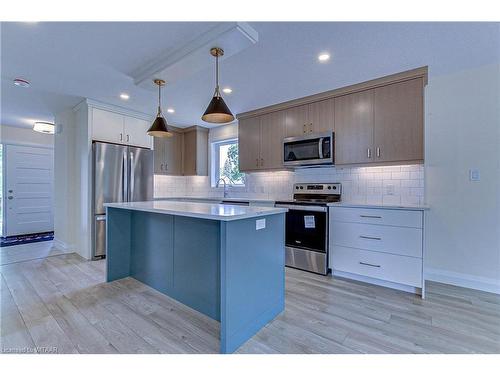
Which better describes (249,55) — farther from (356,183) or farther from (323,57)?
(356,183)

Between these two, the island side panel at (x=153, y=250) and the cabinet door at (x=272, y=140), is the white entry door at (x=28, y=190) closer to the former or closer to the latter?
the island side panel at (x=153, y=250)

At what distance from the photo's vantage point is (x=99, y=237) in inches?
145

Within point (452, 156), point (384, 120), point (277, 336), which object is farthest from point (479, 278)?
point (277, 336)

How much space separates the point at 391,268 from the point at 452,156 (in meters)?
1.49

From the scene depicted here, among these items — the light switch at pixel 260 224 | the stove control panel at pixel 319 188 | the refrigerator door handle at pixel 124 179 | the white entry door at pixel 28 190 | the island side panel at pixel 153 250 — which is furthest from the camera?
the white entry door at pixel 28 190

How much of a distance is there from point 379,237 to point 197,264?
6.45ft

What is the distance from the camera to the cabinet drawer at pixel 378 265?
250cm

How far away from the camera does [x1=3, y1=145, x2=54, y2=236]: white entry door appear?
5168 millimetres

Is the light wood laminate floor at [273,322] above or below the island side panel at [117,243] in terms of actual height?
below

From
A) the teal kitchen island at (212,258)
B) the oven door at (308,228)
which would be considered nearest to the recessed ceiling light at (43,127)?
the teal kitchen island at (212,258)

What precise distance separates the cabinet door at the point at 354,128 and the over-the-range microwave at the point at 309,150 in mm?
105

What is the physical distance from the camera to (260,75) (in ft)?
9.12

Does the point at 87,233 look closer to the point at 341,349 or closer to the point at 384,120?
the point at 341,349

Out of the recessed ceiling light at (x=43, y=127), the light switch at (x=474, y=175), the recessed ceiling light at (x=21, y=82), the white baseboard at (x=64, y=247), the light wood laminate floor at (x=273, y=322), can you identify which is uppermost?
the recessed ceiling light at (x=21, y=82)
